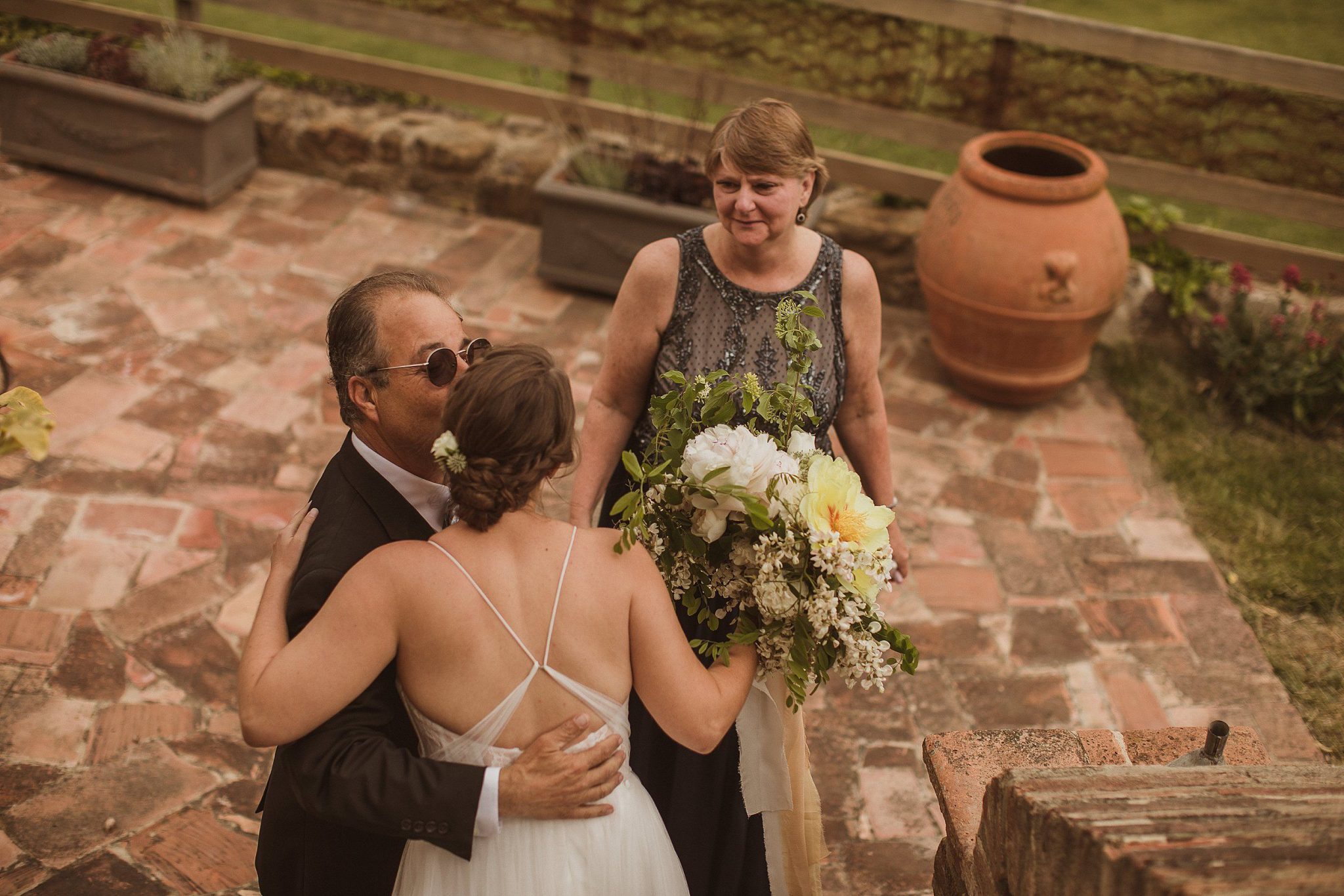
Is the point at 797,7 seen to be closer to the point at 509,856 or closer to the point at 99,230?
the point at 99,230

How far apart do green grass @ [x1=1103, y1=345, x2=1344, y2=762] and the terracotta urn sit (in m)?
0.59

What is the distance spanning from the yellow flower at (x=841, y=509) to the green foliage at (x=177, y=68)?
18.2 ft

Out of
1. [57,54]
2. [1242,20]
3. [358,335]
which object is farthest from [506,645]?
[1242,20]

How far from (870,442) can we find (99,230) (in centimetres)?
486

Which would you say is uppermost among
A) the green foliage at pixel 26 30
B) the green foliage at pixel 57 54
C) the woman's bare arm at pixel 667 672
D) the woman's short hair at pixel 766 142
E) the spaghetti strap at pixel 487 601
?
the woman's short hair at pixel 766 142

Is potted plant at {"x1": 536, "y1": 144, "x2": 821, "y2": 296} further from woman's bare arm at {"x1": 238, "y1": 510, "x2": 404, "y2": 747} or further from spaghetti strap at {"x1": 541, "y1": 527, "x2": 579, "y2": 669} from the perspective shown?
woman's bare arm at {"x1": 238, "y1": 510, "x2": 404, "y2": 747}

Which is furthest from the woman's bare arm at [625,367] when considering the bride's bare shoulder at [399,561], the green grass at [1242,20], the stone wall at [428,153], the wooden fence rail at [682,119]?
the green grass at [1242,20]

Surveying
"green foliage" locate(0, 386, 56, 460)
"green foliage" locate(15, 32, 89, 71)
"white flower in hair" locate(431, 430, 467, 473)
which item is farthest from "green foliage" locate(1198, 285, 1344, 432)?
"green foliage" locate(15, 32, 89, 71)

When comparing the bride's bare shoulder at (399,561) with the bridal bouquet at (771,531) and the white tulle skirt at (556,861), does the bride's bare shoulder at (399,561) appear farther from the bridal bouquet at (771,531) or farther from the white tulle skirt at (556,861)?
the white tulle skirt at (556,861)

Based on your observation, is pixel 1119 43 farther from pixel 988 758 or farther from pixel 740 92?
pixel 988 758

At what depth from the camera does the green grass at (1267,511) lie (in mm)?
4312

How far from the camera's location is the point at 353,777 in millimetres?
1856

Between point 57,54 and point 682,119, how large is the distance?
3.62 meters

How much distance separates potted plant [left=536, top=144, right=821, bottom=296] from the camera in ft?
19.2
